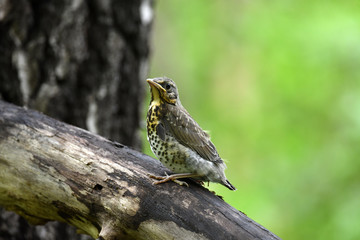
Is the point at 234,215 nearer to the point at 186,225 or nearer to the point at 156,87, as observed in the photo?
the point at 186,225

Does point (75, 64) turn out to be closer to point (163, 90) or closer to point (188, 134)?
point (163, 90)

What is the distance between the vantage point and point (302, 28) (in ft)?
22.3

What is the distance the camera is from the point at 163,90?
141 inches

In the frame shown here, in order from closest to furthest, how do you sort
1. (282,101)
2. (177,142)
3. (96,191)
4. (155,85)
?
(96,191) < (177,142) < (155,85) < (282,101)

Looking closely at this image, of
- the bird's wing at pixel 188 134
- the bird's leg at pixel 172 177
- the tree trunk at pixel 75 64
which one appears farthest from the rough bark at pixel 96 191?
the tree trunk at pixel 75 64

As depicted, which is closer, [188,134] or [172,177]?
[172,177]

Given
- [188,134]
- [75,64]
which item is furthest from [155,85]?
[75,64]

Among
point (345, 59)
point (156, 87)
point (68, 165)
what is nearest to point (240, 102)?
point (345, 59)

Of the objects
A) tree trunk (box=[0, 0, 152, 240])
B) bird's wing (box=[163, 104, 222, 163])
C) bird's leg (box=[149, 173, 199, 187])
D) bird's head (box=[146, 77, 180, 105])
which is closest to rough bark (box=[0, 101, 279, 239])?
bird's leg (box=[149, 173, 199, 187])

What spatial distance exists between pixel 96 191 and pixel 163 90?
3.13 feet

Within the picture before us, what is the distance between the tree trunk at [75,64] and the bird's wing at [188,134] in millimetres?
1350

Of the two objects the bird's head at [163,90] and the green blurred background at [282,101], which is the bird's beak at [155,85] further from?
the green blurred background at [282,101]

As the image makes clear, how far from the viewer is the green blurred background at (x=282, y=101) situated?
5.78m

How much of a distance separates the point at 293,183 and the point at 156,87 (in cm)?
334
